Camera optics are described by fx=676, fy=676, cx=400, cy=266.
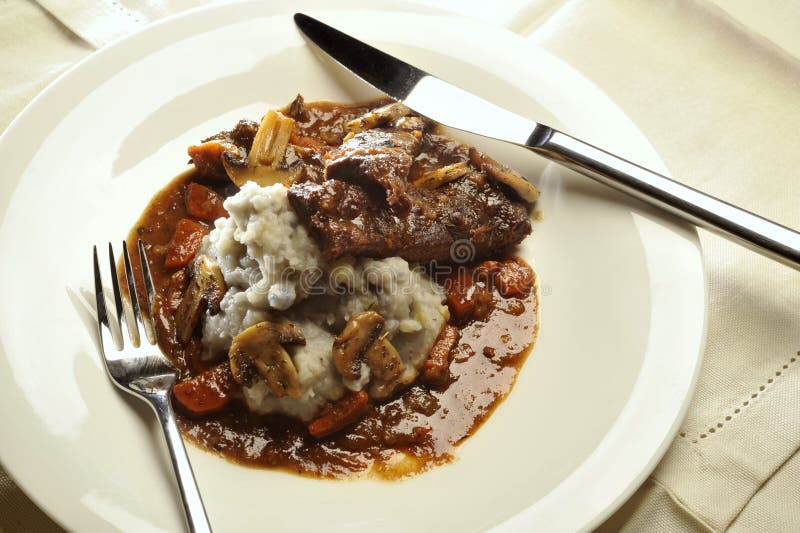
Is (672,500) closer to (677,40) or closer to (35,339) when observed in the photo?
(35,339)

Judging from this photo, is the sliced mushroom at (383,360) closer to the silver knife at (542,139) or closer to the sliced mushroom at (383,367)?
the sliced mushroom at (383,367)

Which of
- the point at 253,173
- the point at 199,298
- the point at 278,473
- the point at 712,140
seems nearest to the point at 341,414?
the point at 278,473

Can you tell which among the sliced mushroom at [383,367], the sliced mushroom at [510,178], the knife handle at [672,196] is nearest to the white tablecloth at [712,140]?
the knife handle at [672,196]

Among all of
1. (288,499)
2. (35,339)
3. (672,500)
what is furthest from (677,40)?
(35,339)

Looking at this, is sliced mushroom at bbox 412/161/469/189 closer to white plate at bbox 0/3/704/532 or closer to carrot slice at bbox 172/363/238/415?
white plate at bbox 0/3/704/532

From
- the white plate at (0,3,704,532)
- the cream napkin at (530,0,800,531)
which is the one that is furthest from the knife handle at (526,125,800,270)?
the cream napkin at (530,0,800,531)

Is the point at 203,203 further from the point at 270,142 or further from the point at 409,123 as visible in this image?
the point at 409,123
